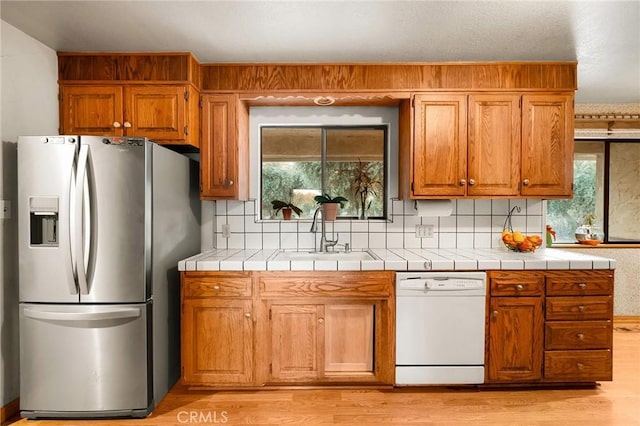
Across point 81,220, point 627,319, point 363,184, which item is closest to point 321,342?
point 363,184

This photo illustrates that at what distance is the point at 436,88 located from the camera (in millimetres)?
2807

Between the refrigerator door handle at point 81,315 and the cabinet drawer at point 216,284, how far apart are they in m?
0.39

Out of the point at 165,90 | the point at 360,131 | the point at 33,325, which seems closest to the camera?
the point at 33,325

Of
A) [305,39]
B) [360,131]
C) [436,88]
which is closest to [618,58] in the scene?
[436,88]

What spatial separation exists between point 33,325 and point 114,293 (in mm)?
495

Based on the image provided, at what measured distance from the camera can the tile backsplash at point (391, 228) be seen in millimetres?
3195

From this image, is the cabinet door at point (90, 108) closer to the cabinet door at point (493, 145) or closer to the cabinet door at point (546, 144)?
the cabinet door at point (493, 145)

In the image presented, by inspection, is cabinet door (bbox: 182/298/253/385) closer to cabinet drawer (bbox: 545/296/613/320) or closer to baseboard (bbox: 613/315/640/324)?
cabinet drawer (bbox: 545/296/613/320)

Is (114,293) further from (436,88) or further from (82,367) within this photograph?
(436,88)

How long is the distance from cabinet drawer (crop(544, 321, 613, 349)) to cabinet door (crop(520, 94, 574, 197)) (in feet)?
3.07

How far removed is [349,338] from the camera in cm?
253

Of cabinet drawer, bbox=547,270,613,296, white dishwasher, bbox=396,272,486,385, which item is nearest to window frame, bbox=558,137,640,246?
cabinet drawer, bbox=547,270,613,296

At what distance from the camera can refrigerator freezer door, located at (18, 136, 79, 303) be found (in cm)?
215

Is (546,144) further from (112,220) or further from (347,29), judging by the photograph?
(112,220)
